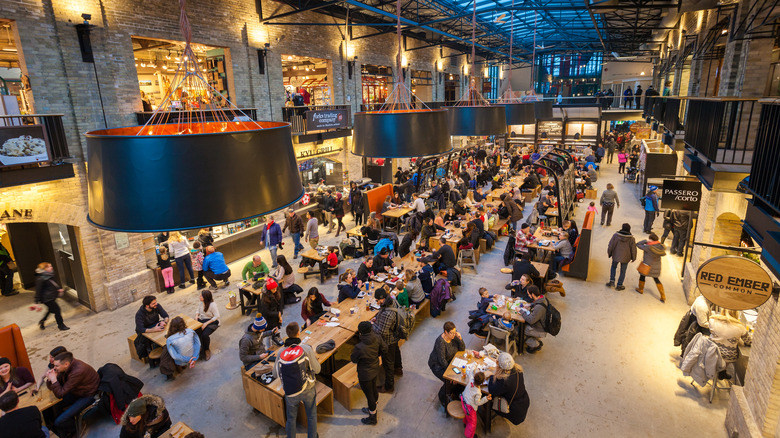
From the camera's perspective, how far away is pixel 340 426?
6.29 meters

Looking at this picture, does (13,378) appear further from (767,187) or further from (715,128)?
(715,128)

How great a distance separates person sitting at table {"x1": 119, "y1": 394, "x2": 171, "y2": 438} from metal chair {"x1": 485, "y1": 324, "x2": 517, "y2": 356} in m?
5.14

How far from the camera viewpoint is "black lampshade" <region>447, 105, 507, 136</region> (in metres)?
5.09

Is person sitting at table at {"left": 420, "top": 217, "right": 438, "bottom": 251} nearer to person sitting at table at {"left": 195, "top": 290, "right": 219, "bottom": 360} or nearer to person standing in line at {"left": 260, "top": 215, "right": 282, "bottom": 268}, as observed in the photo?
person standing in line at {"left": 260, "top": 215, "right": 282, "bottom": 268}

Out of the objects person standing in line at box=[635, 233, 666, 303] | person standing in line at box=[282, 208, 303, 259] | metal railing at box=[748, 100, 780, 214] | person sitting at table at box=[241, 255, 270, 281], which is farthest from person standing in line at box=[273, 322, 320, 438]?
person standing in line at box=[635, 233, 666, 303]

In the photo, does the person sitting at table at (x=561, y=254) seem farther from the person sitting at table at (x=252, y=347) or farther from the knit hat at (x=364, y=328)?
the person sitting at table at (x=252, y=347)

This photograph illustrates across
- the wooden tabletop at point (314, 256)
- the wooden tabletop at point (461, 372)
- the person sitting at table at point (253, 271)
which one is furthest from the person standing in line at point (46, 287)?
the wooden tabletop at point (461, 372)

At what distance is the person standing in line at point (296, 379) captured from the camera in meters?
5.46

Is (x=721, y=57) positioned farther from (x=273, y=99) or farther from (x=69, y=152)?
(x=69, y=152)

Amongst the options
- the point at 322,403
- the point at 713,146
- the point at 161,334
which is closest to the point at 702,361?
the point at 713,146

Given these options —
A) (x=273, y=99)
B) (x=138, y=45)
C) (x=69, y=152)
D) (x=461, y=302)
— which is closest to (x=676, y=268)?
(x=461, y=302)

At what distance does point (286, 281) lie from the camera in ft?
32.0

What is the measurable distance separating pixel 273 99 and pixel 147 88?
536 centimetres

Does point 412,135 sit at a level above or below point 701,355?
above
